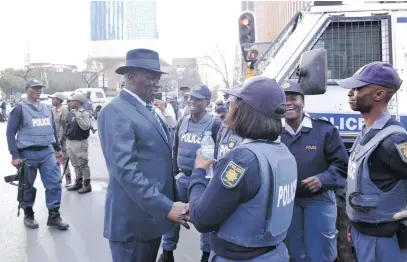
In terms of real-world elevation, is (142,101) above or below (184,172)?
above

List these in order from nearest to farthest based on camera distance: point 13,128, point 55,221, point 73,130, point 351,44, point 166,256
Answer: point 351,44 < point 166,256 < point 13,128 < point 55,221 < point 73,130

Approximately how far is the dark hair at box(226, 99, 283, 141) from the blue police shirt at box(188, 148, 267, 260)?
0.39 ft

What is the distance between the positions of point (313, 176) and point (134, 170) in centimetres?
140

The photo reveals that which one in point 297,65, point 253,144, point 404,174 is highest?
point 297,65

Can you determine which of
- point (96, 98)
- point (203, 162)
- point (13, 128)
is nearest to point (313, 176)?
point (203, 162)

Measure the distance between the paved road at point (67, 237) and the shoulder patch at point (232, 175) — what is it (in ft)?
9.54

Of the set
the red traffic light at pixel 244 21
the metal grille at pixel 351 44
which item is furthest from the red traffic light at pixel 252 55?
the metal grille at pixel 351 44

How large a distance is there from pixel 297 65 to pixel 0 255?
151 inches

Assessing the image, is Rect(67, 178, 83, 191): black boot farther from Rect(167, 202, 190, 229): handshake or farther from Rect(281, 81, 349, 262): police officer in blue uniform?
Rect(167, 202, 190, 229): handshake

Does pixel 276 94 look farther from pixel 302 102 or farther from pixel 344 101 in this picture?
pixel 344 101

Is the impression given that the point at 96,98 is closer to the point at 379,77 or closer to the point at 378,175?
the point at 379,77

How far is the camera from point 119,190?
245 centimetres

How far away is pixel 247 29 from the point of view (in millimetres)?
5262

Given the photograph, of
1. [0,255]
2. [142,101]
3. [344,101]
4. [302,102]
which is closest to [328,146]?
[302,102]
